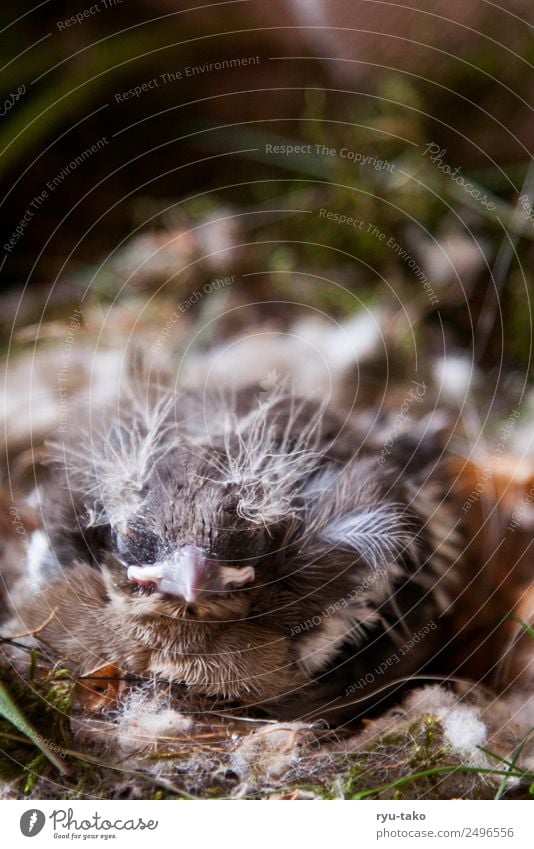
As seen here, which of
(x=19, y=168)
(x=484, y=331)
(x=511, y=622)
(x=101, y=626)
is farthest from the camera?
(x=19, y=168)

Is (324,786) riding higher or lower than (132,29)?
lower

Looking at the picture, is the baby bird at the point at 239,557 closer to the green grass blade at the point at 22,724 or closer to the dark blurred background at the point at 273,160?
the green grass blade at the point at 22,724

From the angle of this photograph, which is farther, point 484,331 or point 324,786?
point 484,331

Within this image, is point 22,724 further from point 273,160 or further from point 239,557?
point 273,160

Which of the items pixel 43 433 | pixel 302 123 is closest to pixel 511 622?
pixel 43 433

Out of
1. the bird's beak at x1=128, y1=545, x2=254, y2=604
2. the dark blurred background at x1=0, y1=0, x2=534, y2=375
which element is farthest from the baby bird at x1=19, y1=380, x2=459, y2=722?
the dark blurred background at x1=0, y1=0, x2=534, y2=375

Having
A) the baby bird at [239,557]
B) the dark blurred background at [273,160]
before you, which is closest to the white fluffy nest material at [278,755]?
the baby bird at [239,557]

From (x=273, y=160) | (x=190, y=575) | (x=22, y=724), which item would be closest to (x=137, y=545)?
(x=190, y=575)
